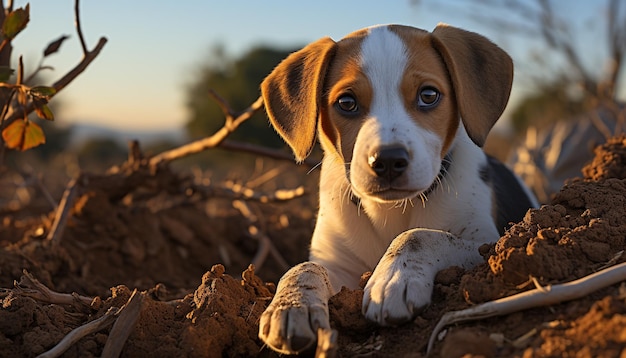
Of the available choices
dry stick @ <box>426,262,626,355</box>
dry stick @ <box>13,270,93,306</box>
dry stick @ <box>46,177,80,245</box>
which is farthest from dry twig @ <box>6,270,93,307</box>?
dry stick @ <box>426,262,626,355</box>

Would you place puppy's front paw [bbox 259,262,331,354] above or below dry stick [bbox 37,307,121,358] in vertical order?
above

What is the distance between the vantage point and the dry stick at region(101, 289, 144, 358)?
2.59 meters

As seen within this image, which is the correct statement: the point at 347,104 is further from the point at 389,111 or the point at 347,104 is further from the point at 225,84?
the point at 225,84

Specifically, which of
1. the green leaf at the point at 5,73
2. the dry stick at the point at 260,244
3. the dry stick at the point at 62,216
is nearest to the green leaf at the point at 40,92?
the green leaf at the point at 5,73

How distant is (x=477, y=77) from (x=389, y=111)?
1.84 feet

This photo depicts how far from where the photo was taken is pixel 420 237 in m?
3.02

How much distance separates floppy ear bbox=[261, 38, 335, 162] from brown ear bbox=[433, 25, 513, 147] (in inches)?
22.5

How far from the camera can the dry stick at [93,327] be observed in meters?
2.56

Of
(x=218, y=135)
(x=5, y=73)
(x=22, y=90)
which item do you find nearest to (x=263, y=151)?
(x=218, y=135)

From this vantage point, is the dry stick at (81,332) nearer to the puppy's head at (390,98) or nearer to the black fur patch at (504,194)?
the puppy's head at (390,98)

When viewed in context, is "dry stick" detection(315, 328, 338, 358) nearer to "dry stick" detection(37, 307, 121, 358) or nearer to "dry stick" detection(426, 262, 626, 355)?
"dry stick" detection(426, 262, 626, 355)

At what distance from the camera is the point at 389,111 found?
3.24m

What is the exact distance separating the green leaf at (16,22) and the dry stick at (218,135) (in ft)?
4.64

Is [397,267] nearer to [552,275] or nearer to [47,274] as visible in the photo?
[552,275]
